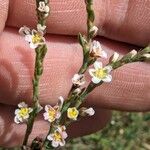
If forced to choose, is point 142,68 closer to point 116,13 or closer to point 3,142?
point 116,13

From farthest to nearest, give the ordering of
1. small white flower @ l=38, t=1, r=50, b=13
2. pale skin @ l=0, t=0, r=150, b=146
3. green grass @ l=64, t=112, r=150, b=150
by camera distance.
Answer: green grass @ l=64, t=112, r=150, b=150, pale skin @ l=0, t=0, r=150, b=146, small white flower @ l=38, t=1, r=50, b=13

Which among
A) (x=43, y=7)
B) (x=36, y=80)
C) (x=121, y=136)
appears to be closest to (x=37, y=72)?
(x=36, y=80)

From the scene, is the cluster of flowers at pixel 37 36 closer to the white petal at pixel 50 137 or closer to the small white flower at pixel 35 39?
the small white flower at pixel 35 39

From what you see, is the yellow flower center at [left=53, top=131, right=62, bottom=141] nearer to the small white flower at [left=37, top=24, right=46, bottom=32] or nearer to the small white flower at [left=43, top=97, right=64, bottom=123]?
the small white flower at [left=43, top=97, right=64, bottom=123]

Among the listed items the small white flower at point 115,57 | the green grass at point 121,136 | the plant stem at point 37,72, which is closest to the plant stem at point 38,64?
the plant stem at point 37,72

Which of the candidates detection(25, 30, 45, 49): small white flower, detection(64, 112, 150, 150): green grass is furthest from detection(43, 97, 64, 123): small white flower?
detection(64, 112, 150, 150): green grass
